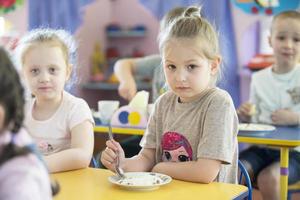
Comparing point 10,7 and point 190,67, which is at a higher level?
point 10,7

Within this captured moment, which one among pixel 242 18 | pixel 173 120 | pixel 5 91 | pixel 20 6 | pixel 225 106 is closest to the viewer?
pixel 5 91

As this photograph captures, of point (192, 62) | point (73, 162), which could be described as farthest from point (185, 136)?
point (73, 162)

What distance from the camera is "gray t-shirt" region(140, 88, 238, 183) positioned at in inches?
54.4

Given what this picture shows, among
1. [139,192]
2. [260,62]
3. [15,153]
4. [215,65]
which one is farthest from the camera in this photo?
[260,62]

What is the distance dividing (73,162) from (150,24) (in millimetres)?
3155

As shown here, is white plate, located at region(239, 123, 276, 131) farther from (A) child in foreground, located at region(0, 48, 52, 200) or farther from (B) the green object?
(B) the green object

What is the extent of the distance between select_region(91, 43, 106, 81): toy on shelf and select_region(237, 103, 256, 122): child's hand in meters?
2.18

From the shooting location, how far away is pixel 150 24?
4496mm

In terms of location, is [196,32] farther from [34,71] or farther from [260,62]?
[260,62]

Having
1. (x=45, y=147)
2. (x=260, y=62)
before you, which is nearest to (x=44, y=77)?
(x=45, y=147)

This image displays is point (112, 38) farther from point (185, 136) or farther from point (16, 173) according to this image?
point (16, 173)

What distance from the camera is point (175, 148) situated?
151cm

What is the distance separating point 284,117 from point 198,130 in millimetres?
978

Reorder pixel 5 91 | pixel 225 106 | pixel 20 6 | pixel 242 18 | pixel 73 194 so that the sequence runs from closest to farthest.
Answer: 1. pixel 5 91
2. pixel 73 194
3. pixel 225 106
4. pixel 242 18
5. pixel 20 6
